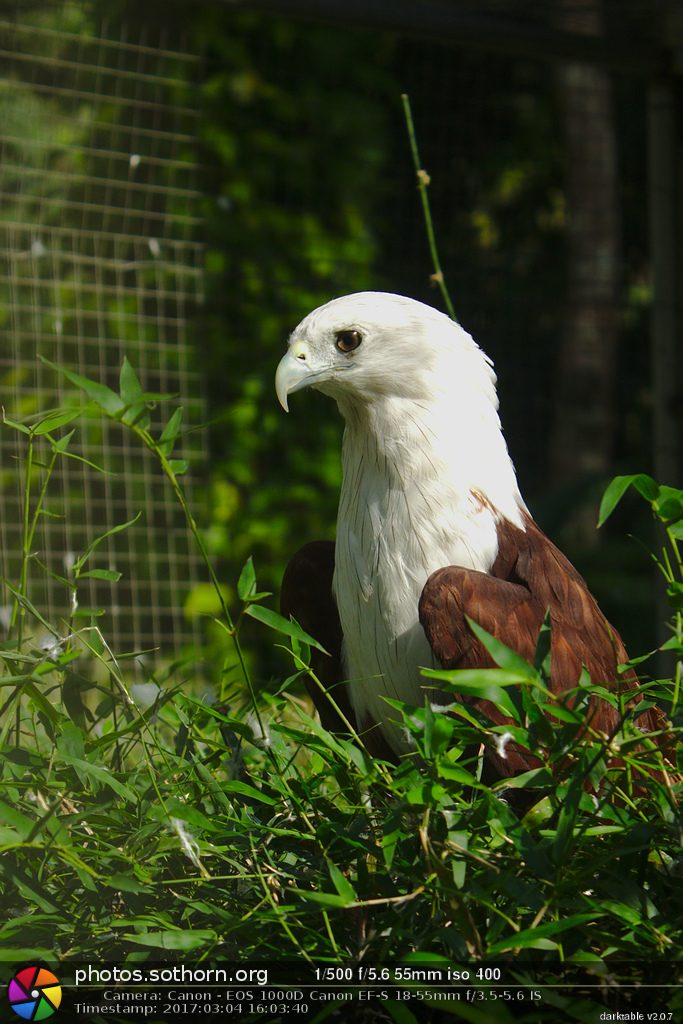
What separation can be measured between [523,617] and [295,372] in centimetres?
60

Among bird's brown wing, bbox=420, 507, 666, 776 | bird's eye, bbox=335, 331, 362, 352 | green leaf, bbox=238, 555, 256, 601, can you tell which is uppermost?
bird's eye, bbox=335, 331, 362, 352

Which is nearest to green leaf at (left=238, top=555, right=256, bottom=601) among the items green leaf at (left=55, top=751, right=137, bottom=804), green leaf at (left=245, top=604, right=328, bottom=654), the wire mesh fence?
green leaf at (left=245, top=604, right=328, bottom=654)

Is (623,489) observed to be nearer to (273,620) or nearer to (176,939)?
(273,620)

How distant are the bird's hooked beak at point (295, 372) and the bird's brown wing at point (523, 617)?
0.44 metres

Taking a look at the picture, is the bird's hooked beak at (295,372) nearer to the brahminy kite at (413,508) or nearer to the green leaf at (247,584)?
the brahminy kite at (413,508)

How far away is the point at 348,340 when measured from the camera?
203cm

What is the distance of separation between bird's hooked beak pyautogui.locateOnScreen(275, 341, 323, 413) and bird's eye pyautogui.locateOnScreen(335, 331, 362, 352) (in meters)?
0.06

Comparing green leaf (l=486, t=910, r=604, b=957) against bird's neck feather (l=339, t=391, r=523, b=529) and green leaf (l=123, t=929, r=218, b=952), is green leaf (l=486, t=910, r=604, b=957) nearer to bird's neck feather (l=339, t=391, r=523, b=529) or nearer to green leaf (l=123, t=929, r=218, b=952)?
green leaf (l=123, t=929, r=218, b=952)

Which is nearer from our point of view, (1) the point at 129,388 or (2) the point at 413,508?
(1) the point at 129,388

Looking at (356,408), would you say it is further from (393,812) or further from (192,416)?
(192,416)

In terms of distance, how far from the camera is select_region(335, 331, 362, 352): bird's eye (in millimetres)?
2023

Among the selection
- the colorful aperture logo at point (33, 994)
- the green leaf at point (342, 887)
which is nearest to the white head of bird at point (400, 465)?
the green leaf at point (342, 887)

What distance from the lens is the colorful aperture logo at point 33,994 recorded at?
1.26 metres

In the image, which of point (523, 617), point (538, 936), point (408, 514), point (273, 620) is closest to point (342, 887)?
point (538, 936)
